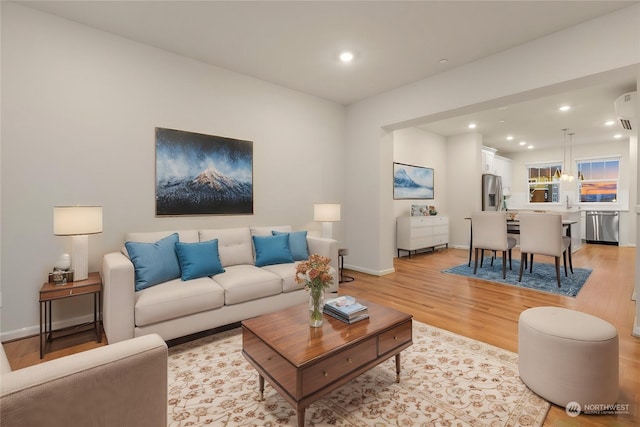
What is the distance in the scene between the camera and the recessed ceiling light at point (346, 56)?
3.31 metres

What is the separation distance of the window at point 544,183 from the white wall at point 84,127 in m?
8.90

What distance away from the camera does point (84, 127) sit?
2.77 m

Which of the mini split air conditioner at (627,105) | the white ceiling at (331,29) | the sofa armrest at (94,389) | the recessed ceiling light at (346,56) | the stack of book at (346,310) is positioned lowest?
the stack of book at (346,310)

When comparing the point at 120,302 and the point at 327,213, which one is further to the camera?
the point at 327,213

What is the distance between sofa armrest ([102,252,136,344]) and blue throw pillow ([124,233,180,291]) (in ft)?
0.85

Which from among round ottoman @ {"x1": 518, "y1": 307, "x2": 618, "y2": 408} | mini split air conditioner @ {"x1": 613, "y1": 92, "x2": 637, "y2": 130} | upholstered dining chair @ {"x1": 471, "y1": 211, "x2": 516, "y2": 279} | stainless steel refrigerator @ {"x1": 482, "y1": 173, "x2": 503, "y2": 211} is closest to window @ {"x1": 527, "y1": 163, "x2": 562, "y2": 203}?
stainless steel refrigerator @ {"x1": 482, "y1": 173, "x2": 503, "y2": 211}

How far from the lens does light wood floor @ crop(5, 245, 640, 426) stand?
1955mm

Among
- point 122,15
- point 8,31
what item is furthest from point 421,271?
point 8,31

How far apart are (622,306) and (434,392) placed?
9.63 feet

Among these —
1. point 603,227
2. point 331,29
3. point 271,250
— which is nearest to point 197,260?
point 271,250

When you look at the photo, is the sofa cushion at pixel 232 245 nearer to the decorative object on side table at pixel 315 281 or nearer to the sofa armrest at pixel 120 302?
the sofa armrest at pixel 120 302

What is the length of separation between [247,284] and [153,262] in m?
0.82

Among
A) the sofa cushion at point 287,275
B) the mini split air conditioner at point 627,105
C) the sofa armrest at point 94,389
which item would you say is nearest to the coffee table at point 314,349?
the sofa armrest at point 94,389

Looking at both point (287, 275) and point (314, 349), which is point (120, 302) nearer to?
point (287, 275)
